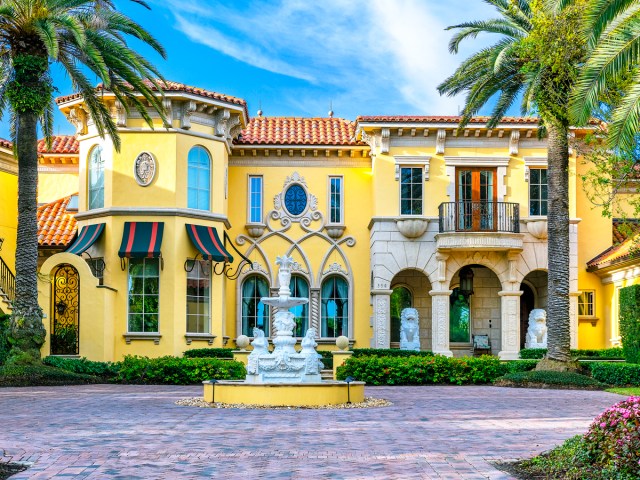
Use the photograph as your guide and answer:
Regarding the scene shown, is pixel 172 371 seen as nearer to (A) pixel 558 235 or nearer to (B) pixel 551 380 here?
(B) pixel 551 380

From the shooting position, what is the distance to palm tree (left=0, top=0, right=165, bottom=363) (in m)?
21.7

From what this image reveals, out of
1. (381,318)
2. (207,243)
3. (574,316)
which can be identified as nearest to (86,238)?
(207,243)


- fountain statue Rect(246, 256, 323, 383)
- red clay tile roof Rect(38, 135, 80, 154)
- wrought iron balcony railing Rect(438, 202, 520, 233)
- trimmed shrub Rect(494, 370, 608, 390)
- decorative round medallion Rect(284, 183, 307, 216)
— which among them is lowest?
trimmed shrub Rect(494, 370, 608, 390)

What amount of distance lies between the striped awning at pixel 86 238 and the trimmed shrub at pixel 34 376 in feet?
17.8

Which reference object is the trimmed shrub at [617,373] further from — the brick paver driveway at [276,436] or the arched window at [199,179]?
the arched window at [199,179]

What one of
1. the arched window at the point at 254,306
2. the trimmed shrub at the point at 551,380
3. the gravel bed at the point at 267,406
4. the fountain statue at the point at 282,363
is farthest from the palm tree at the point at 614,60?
the arched window at the point at 254,306

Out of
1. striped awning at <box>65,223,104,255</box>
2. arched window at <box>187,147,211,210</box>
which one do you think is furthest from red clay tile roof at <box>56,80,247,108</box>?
striped awning at <box>65,223,104,255</box>

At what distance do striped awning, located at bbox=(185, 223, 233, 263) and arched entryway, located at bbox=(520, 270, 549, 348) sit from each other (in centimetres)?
1132

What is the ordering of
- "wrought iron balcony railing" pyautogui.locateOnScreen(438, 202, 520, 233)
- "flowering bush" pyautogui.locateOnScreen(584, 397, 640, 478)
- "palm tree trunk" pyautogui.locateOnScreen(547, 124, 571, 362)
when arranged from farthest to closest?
"wrought iron balcony railing" pyautogui.locateOnScreen(438, 202, 520, 233) < "palm tree trunk" pyautogui.locateOnScreen(547, 124, 571, 362) < "flowering bush" pyautogui.locateOnScreen(584, 397, 640, 478)

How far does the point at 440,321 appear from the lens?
30.0 meters

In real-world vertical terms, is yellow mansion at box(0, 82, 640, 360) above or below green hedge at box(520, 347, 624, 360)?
above

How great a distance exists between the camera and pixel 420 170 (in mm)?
30859

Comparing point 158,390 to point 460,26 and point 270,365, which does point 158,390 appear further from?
point 460,26

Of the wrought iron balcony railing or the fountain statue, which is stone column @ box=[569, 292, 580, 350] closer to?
the wrought iron balcony railing
